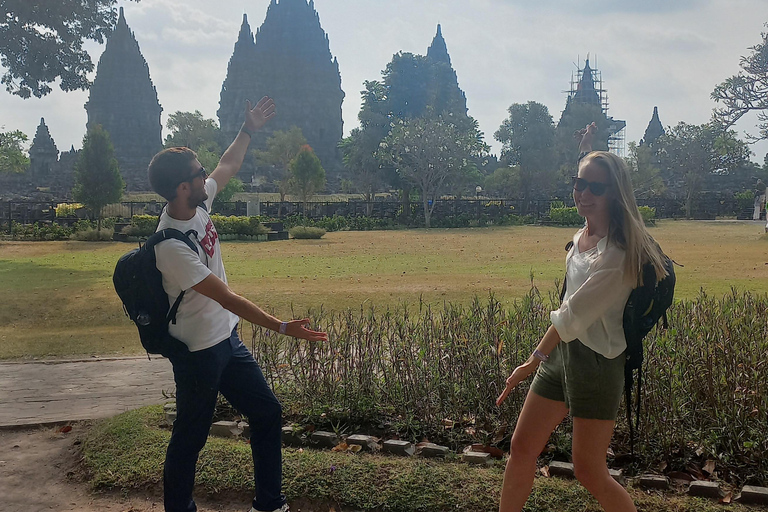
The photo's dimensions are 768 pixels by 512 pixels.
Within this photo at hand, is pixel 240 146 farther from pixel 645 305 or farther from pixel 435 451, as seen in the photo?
pixel 645 305

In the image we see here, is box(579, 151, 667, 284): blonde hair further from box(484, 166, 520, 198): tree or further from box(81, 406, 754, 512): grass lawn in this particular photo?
box(484, 166, 520, 198): tree

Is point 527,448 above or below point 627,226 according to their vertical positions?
below

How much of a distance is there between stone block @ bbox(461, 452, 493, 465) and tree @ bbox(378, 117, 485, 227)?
29846 millimetres

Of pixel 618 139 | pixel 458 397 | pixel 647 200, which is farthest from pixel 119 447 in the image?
pixel 618 139

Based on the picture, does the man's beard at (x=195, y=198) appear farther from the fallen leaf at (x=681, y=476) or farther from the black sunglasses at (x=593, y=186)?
Result: the fallen leaf at (x=681, y=476)

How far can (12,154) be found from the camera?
4134 cm

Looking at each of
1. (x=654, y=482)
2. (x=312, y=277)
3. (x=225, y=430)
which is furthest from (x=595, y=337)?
(x=312, y=277)

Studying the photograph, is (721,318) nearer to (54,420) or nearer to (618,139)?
(54,420)

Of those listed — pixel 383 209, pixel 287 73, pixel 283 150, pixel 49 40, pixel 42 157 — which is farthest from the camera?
pixel 287 73

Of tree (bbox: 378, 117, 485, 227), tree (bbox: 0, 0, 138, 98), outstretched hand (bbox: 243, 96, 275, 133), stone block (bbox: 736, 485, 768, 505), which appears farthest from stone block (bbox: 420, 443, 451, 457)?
tree (bbox: 378, 117, 485, 227)

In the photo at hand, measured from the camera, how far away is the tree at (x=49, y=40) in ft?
58.7

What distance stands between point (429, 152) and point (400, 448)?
3140 centimetres

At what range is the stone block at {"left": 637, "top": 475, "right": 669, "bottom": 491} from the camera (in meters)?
3.08

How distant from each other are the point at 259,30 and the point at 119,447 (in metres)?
66.8
